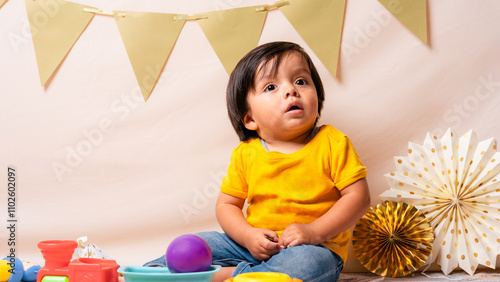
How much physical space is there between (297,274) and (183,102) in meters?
0.69

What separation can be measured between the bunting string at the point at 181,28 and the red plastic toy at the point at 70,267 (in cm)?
61

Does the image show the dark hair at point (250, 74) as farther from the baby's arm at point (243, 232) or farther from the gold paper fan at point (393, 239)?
the gold paper fan at point (393, 239)

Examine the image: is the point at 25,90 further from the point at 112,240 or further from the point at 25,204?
the point at 112,240

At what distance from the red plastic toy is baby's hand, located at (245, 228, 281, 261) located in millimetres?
309

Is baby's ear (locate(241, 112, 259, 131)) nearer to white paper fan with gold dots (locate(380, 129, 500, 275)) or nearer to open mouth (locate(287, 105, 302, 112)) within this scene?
open mouth (locate(287, 105, 302, 112))

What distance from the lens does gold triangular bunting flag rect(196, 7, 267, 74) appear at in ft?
4.84

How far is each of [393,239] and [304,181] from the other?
29 centimetres

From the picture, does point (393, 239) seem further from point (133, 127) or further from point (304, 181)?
point (133, 127)

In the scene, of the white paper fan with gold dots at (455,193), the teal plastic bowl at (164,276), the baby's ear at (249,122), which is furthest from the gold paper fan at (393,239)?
the teal plastic bowl at (164,276)

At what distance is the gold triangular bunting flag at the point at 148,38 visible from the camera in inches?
59.5

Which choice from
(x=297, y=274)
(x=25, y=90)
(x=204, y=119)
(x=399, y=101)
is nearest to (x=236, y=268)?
(x=297, y=274)

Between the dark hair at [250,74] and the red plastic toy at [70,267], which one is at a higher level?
the dark hair at [250,74]

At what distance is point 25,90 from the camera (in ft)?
5.11

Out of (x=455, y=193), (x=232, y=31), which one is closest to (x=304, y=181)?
(x=455, y=193)
